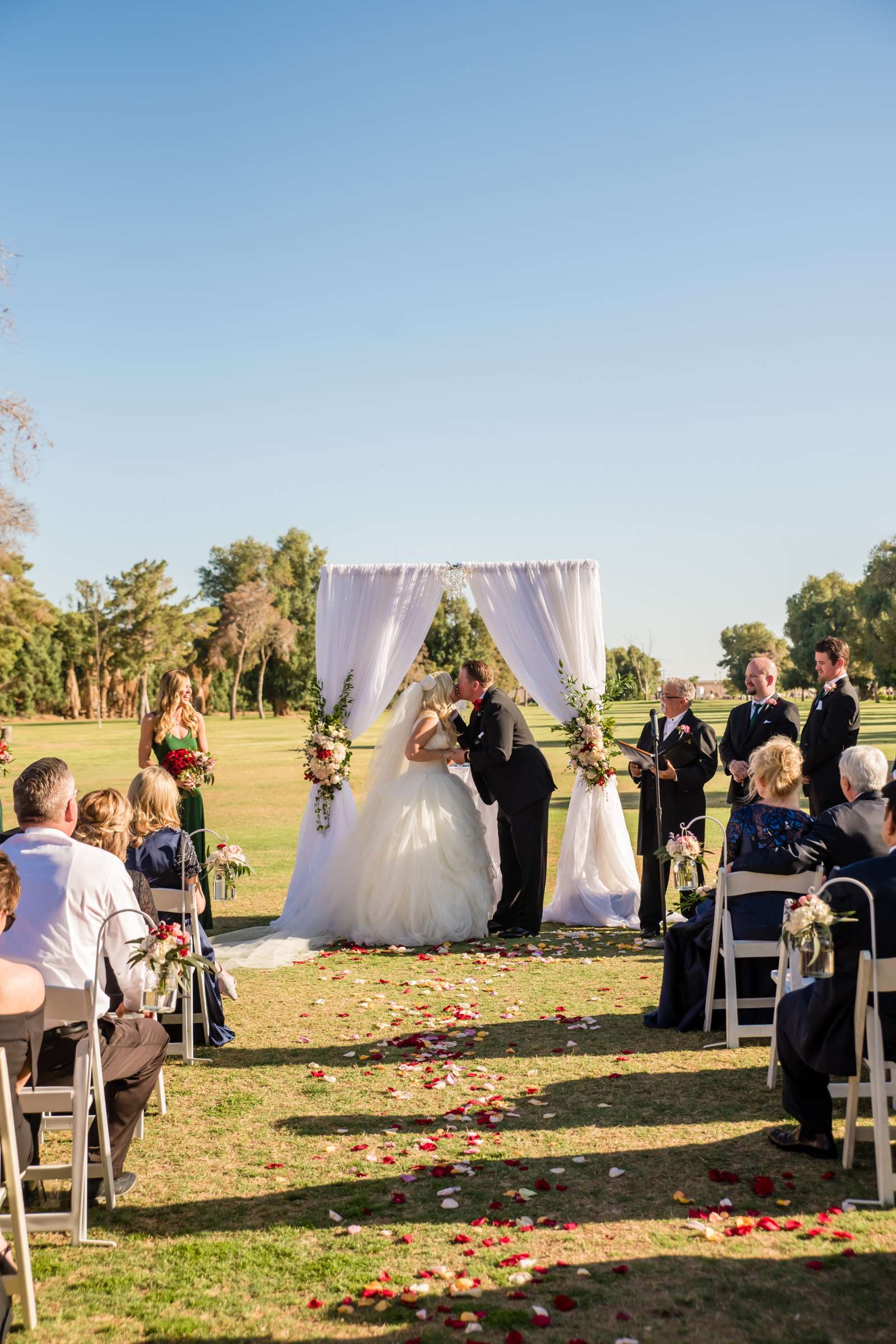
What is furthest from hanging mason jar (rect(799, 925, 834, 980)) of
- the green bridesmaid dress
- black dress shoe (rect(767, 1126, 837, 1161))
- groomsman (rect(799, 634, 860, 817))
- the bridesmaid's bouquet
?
the green bridesmaid dress

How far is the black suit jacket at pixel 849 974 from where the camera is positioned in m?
3.95

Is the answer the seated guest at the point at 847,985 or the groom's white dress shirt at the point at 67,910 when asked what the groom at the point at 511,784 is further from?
the groom's white dress shirt at the point at 67,910

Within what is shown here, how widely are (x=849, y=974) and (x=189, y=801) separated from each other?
6457 millimetres

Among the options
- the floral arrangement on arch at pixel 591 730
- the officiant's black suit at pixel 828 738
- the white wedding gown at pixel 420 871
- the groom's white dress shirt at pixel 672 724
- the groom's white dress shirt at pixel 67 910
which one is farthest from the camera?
the floral arrangement on arch at pixel 591 730

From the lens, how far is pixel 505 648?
10.7 meters

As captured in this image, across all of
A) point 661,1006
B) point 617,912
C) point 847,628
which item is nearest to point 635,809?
point 617,912

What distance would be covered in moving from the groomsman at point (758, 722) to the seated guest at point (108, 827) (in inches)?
197

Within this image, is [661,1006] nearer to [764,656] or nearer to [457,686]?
[764,656]

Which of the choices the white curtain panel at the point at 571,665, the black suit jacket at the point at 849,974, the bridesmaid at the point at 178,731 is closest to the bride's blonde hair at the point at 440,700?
the white curtain panel at the point at 571,665

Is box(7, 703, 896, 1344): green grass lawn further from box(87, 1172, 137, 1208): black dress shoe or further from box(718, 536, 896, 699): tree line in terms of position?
box(718, 536, 896, 699): tree line

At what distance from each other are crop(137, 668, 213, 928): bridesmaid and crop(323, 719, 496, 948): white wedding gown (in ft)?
4.66

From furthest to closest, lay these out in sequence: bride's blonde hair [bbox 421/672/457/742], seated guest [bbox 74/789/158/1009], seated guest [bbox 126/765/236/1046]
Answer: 1. bride's blonde hair [bbox 421/672/457/742]
2. seated guest [bbox 126/765/236/1046]
3. seated guest [bbox 74/789/158/1009]

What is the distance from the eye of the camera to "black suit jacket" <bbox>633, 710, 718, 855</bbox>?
29.0 feet

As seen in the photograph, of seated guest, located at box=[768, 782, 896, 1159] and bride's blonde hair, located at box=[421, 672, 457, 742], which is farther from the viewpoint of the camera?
bride's blonde hair, located at box=[421, 672, 457, 742]
